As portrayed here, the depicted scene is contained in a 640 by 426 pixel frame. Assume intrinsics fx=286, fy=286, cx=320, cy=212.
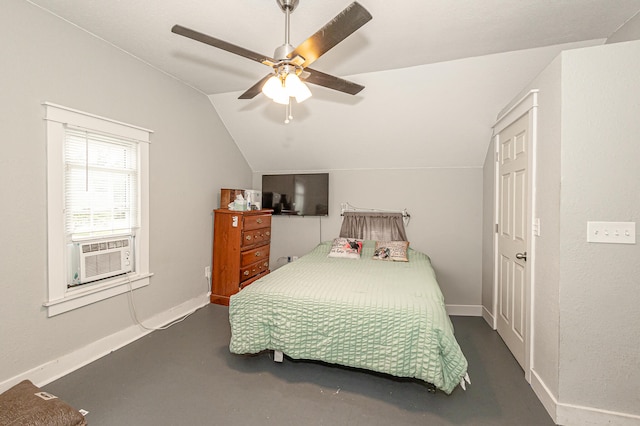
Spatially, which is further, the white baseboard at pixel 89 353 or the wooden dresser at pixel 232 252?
the wooden dresser at pixel 232 252

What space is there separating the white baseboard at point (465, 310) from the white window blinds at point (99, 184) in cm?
368

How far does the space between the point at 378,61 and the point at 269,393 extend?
2852mm

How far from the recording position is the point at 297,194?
4.20 meters

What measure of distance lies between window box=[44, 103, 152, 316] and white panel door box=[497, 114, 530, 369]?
3.36 m

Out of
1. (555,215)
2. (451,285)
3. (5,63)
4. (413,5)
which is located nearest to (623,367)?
(555,215)

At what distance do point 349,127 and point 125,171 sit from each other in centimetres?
241

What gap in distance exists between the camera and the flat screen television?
13.4 ft

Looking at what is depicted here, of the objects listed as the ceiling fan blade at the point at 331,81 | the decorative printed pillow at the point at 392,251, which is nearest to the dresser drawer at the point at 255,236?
the decorative printed pillow at the point at 392,251

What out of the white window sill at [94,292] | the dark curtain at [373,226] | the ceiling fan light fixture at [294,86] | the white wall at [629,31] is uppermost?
the white wall at [629,31]

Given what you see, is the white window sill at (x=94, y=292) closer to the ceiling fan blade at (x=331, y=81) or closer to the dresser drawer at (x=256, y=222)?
the dresser drawer at (x=256, y=222)

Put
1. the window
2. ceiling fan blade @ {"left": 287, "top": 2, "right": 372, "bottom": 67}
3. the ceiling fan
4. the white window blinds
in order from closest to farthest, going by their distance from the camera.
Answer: ceiling fan blade @ {"left": 287, "top": 2, "right": 372, "bottom": 67} → the ceiling fan → the window → the white window blinds

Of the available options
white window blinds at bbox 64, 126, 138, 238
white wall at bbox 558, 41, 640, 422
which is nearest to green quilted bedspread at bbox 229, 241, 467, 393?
white wall at bbox 558, 41, 640, 422

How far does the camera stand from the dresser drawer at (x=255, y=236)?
3636mm

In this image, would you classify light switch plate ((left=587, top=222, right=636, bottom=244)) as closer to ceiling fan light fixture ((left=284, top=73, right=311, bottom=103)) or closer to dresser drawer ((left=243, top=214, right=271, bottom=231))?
ceiling fan light fixture ((left=284, top=73, right=311, bottom=103))
